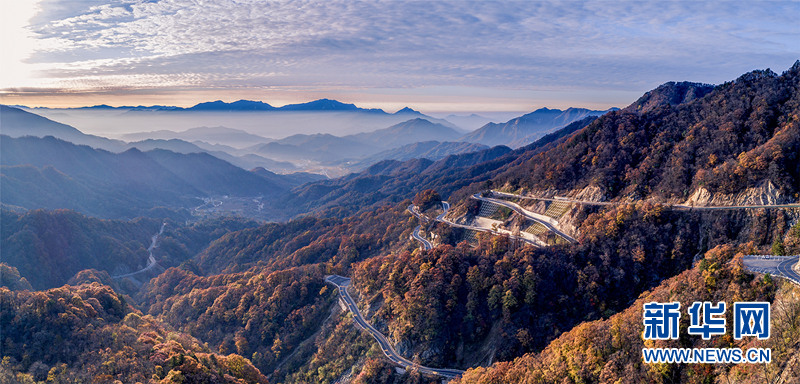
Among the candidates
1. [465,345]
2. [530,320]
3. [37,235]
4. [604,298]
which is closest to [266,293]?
[465,345]

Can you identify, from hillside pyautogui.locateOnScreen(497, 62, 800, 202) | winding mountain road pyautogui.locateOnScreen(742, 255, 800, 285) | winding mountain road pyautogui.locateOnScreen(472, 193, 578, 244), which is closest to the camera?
winding mountain road pyautogui.locateOnScreen(742, 255, 800, 285)

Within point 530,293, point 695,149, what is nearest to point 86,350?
point 530,293

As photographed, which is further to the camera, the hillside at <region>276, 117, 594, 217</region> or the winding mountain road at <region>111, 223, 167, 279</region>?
the hillside at <region>276, 117, 594, 217</region>

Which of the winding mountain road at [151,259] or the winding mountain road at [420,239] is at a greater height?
the winding mountain road at [420,239]

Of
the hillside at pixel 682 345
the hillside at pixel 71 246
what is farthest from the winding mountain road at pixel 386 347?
the hillside at pixel 71 246

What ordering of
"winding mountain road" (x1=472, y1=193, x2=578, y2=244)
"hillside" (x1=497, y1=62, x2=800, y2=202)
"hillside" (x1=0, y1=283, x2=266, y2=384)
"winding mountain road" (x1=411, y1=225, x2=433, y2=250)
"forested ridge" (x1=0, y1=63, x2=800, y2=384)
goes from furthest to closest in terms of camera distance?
"winding mountain road" (x1=411, y1=225, x2=433, y2=250), "winding mountain road" (x1=472, y1=193, x2=578, y2=244), "hillside" (x1=497, y1=62, x2=800, y2=202), "hillside" (x1=0, y1=283, x2=266, y2=384), "forested ridge" (x1=0, y1=63, x2=800, y2=384)

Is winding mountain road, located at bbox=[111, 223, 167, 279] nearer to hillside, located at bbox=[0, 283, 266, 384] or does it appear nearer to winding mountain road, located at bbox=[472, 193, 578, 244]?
hillside, located at bbox=[0, 283, 266, 384]

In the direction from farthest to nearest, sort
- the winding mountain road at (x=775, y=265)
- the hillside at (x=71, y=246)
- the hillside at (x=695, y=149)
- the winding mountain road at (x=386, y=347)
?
the hillside at (x=71, y=246) → the hillside at (x=695, y=149) → the winding mountain road at (x=386, y=347) → the winding mountain road at (x=775, y=265)

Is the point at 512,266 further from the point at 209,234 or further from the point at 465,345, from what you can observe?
the point at 209,234

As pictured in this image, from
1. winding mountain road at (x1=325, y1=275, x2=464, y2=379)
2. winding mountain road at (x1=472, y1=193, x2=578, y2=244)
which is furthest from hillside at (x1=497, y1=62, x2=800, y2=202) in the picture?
winding mountain road at (x1=325, y1=275, x2=464, y2=379)

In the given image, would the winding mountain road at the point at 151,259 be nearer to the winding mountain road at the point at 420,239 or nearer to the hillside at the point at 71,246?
the hillside at the point at 71,246

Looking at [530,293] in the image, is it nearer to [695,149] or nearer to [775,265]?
[775,265]
